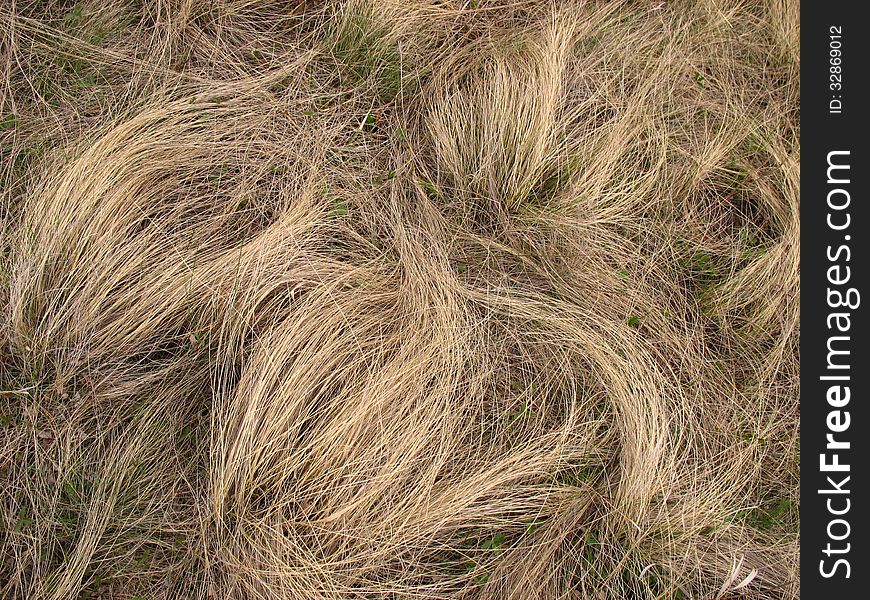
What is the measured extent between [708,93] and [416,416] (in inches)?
71.5

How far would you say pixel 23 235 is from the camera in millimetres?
2170

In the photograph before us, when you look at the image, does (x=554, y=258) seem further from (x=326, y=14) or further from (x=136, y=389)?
(x=136, y=389)

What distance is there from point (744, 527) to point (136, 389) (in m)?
2.17

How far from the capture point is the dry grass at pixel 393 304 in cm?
208

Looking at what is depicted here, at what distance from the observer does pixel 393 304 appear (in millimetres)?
2289

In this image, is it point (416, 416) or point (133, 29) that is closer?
point (416, 416)

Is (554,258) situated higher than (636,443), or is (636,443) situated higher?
(554,258)

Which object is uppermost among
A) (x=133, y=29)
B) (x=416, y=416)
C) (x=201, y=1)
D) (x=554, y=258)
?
(x=201, y=1)

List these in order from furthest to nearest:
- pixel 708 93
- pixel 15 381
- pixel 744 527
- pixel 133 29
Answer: pixel 708 93, pixel 133 29, pixel 744 527, pixel 15 381

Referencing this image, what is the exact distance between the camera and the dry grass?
6.81 ft

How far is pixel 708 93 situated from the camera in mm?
2664

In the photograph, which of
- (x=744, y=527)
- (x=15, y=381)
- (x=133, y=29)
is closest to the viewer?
(x=15, y=381)

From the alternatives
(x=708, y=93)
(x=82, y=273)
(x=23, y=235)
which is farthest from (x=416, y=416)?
(x=708, y=93)
